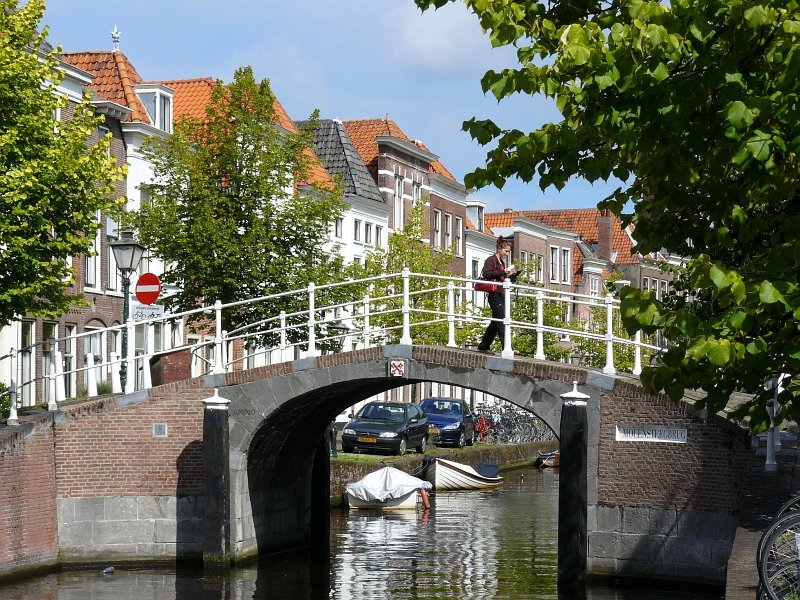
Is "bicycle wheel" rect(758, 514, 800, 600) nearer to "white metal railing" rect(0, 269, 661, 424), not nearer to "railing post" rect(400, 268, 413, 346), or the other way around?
"white metal railing" rect(0, 269, 661, 424)

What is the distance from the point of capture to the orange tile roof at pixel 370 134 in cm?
5116

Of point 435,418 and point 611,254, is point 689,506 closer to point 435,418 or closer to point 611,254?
point 435,418

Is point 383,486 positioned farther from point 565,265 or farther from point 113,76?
→ point 565,265

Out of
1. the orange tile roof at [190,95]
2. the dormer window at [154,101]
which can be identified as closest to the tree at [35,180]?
the dormer window at [154,101]

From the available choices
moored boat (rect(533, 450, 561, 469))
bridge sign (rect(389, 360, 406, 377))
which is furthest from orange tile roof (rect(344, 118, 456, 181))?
bridge sign (rect(389, 360, 406, 377))

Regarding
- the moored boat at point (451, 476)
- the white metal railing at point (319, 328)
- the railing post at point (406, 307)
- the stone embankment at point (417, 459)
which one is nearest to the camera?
the white metal railing at point (319, 328)

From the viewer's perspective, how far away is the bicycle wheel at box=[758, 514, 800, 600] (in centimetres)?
869

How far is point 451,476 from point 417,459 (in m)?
1.21

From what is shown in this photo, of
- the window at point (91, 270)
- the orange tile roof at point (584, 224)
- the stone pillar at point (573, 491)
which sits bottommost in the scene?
the stone pillar at point (573, 491)

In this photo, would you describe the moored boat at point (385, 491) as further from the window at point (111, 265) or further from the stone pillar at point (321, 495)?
the window at point (111, 265)

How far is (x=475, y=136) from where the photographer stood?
9.53m

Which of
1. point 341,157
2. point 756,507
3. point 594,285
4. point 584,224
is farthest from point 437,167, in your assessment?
point 756,507

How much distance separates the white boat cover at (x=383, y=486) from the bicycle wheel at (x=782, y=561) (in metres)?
20.6

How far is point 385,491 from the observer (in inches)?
1147
